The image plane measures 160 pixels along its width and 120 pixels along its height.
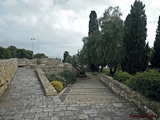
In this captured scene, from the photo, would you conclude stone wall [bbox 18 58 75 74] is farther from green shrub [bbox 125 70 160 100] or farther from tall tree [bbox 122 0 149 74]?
green shrub [bbox 125 70 160 100]

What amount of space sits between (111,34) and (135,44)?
90.8 inches

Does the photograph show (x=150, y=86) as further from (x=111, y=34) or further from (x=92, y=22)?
(x=92, y=22)

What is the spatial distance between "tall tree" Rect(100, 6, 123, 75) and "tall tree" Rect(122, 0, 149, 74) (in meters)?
0.81

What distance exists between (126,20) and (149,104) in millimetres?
10900

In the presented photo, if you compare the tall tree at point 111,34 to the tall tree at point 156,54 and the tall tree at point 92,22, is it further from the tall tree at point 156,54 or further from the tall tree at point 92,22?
the tall tree at point 92,22

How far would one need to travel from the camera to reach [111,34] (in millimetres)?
14375

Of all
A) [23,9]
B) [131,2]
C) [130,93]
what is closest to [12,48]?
[23,9]

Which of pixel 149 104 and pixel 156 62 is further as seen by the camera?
pixel 156 62

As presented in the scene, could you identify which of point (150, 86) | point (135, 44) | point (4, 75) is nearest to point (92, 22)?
point (135, 44)

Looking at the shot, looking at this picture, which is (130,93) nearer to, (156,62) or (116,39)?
(116,39)

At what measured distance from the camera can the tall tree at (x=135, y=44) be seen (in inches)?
520

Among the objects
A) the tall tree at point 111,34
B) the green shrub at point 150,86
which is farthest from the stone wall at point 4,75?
the tall tree at point 111,34

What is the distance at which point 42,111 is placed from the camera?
4426mm

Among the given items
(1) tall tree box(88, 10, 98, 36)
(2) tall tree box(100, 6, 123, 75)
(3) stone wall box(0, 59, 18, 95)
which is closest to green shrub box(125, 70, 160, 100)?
(3) stone wall box(0, 59, 18, 95)
